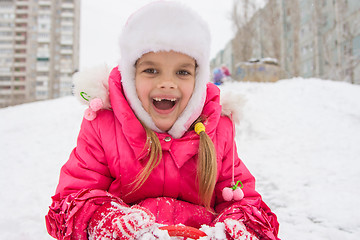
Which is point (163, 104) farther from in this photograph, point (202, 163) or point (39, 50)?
point (39, 50)

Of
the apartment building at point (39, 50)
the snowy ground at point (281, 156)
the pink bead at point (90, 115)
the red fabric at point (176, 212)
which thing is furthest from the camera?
the apartment building at point (39, 50)

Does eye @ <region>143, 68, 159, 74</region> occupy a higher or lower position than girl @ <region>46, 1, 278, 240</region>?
higher

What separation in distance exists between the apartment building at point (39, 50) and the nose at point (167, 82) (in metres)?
38.9

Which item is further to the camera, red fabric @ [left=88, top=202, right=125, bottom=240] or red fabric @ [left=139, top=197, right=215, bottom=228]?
red fabric @ [left=139, top=197, right=215, bottom=228]

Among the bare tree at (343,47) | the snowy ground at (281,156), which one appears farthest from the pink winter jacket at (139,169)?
the bare tree at (343,47)

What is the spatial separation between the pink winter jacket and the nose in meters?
0.20

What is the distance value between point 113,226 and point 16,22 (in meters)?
46.7

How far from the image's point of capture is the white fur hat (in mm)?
1252

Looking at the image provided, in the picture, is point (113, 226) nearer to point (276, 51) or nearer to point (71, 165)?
point (71, 165)

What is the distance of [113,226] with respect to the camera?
0.93 m

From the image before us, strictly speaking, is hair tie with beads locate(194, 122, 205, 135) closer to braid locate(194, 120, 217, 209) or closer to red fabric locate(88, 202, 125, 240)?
braid locate(194, 120, 217, 209)

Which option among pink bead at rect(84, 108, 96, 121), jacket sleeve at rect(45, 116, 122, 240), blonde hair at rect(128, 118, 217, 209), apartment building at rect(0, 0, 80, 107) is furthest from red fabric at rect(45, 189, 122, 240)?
apartment building at rect(0, 0, 80, 107)

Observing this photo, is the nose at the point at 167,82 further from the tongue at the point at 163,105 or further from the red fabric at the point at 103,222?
the red fabric at the point at 103,222

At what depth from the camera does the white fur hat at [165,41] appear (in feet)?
4.11
